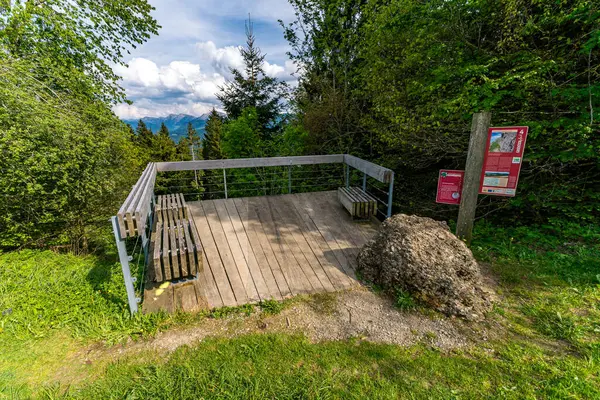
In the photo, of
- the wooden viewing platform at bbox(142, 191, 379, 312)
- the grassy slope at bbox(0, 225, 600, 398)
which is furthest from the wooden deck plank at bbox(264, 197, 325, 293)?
the grassy slope at bbox(0, 225, 600, 398)

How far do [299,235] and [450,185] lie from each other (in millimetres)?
2410

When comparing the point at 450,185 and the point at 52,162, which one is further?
the point at 52,162

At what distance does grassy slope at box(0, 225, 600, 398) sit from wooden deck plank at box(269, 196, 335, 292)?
1.07 metres

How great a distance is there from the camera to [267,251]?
13.5 feet

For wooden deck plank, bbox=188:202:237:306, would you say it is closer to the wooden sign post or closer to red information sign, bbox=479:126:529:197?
the wooden sign post

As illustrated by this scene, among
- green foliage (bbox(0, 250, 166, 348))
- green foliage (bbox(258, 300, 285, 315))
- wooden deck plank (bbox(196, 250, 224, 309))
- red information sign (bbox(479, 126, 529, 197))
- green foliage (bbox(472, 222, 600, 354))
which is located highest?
red information sign (bbox(479, 126, 529, 197))

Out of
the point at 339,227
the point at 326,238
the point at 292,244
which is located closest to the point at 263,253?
the point at 292,244

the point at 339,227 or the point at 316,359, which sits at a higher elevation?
the point at 339,227

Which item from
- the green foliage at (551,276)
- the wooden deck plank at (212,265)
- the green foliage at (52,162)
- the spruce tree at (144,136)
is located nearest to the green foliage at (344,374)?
the green foliage at (551,276)

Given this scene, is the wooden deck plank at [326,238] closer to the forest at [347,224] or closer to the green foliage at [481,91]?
the forest at [347,224]

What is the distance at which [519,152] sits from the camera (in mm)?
3426

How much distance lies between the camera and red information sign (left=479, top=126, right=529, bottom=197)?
3.43 m

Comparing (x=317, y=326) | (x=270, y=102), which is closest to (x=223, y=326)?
(x=317, y=326)

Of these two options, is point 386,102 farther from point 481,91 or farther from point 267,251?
point 267,251
